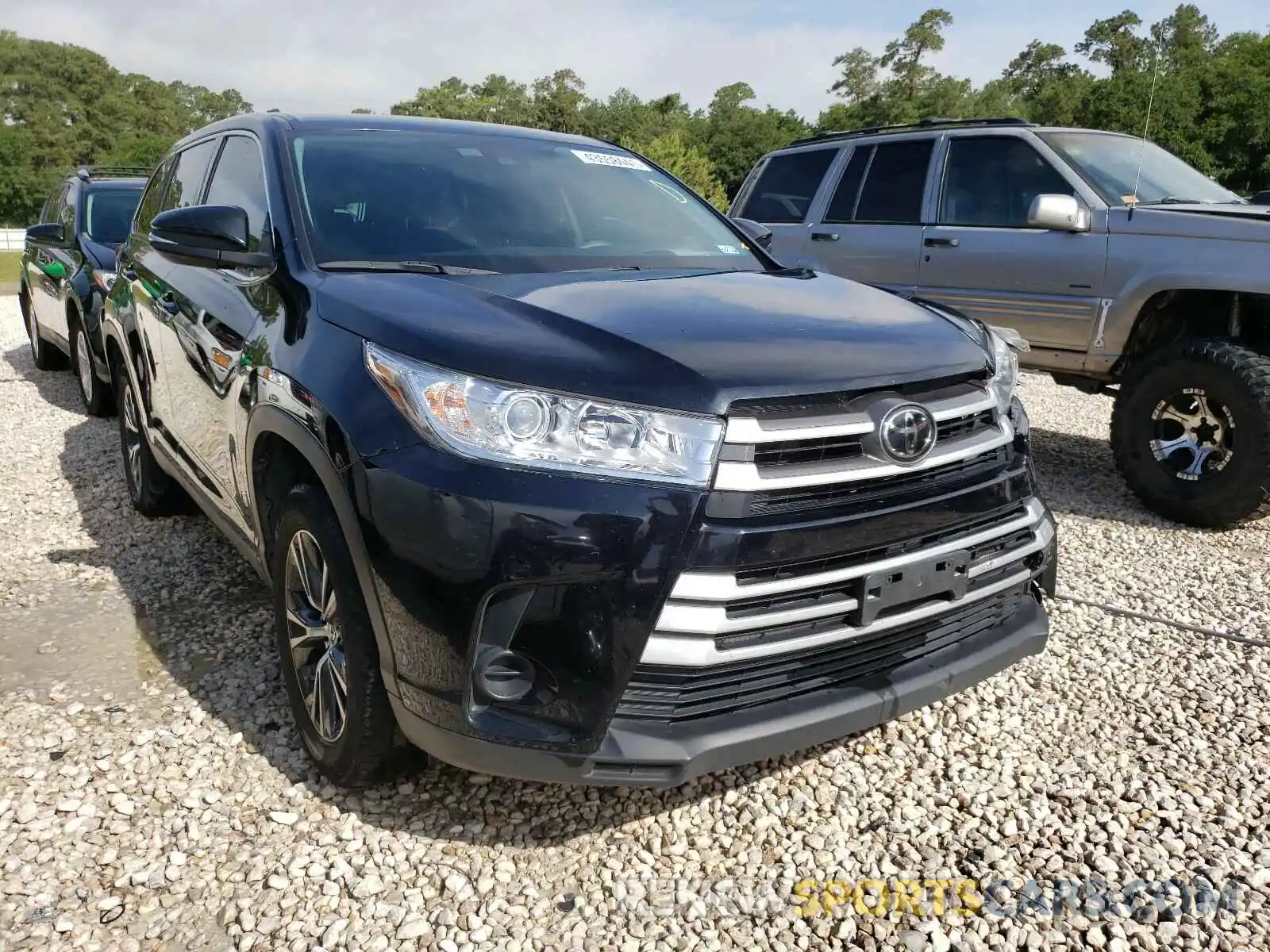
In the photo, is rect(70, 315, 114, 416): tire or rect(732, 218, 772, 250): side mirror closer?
rect(732, 218, 772, 250): side mirror

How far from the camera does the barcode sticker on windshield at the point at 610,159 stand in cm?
373

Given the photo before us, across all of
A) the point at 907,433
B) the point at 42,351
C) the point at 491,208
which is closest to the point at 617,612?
the point at 907,433

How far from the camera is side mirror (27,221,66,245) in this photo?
7.39 meters

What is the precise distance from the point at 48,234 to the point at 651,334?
7023mm

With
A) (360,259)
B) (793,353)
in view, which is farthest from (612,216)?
(793,353)

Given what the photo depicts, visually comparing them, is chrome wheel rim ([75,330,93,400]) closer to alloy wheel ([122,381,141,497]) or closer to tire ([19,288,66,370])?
tire ([19,288,66,370])

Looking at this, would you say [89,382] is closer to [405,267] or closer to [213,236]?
[213,236]

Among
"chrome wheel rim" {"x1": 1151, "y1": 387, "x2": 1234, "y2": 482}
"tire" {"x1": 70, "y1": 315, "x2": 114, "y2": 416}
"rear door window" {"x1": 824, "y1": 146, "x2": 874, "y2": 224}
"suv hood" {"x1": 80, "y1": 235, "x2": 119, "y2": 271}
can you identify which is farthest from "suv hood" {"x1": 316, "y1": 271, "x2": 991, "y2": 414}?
"tire" {"x1": 70, "y1": 315, "x2": 114, "y2": 416}

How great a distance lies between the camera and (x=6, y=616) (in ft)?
12.0

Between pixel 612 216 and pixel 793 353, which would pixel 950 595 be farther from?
pixel 612 216

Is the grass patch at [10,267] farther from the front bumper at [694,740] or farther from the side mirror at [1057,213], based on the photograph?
the front bumper at [694,740]

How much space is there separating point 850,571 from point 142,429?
11.8 feet

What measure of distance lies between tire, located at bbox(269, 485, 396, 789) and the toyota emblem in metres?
1.22

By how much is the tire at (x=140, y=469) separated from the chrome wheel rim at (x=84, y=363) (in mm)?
2501
